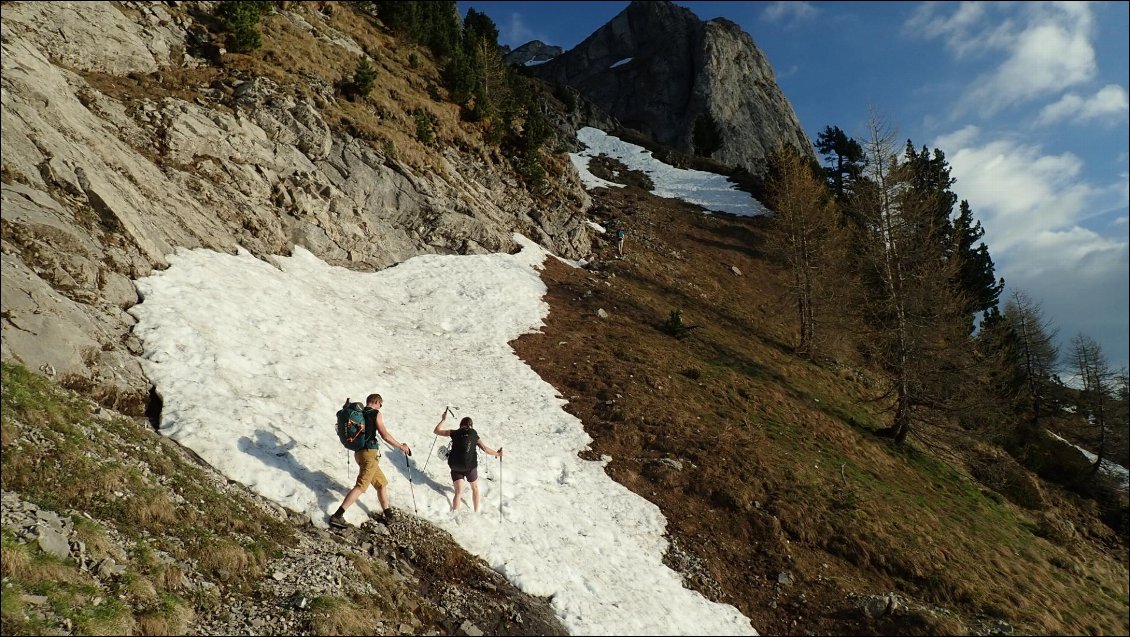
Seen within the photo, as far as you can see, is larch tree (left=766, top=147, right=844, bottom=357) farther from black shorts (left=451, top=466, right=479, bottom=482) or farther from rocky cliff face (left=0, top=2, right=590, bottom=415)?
black shorts (left=451, top=466, right=479, bottom=482)

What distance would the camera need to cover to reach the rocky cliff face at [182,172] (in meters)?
10.2

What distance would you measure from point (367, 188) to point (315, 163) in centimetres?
251

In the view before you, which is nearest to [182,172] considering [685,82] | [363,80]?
[363,80]

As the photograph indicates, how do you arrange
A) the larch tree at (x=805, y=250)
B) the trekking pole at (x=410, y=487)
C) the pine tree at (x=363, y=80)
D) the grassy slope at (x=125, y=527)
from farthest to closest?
1. the larch tree at (x=805, y=250)
2. the pine tree at (x=363, y=80)
3. the trekking pole at (x=410, y=487)
4. the grassy slope at (x=125, y=527)

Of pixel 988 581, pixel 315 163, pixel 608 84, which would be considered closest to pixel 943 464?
pixel 988 581

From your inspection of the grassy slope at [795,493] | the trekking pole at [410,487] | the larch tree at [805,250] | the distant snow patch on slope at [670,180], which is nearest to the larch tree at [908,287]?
the grassy slope at [795,493]

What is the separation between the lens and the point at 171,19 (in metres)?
23.6

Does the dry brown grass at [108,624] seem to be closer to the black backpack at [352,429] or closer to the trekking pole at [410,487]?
the black backpack at [352,429]

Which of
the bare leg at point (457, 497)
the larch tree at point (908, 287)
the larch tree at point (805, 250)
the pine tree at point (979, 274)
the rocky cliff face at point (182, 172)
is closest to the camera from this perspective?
the rocky cliff face at point (182, 172)

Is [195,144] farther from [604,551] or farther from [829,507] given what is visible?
[829,507]

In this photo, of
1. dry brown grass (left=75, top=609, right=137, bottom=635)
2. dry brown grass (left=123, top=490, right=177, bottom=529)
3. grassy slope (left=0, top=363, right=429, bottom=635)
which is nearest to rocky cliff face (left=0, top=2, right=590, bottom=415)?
grassy slope (left=0, top=363, right=429, bottom=635)

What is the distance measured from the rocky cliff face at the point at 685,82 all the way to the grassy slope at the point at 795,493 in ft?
258

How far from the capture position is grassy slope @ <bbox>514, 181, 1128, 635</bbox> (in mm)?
11641

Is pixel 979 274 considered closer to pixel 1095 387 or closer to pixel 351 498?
pixel 1095 387
